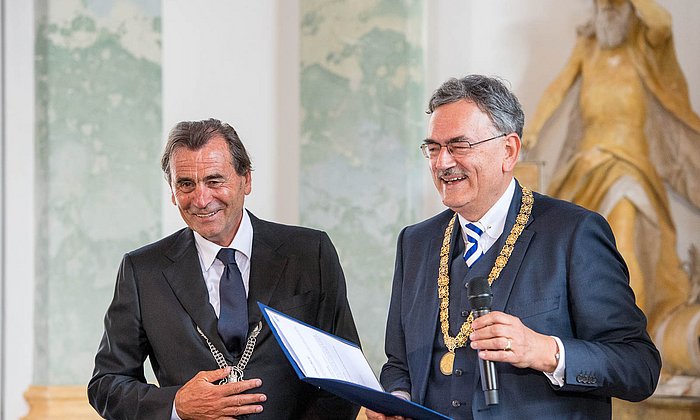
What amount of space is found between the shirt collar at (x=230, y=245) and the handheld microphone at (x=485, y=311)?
1068 millimetres

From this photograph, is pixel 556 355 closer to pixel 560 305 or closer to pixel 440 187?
pixel 560 305

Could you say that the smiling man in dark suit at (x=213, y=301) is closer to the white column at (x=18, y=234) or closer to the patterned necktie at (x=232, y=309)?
the patterned necktie at (x=232, y=309)

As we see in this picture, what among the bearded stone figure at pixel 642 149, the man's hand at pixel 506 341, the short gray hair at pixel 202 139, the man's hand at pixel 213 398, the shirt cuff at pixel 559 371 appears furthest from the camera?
the bearded stone figure at pixel 642 149

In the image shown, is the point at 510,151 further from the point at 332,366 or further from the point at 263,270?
the point at 263,270

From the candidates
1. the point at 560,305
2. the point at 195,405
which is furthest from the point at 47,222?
the point at 560,305

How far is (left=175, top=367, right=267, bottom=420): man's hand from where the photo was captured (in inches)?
126

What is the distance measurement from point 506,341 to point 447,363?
15.9 inches

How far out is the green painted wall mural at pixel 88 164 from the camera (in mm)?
5805

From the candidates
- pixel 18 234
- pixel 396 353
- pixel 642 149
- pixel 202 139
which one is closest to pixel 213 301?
pixel 202 139

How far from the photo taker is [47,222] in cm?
582

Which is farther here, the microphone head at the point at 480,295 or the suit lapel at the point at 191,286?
the suit lapel at the point at 191,286

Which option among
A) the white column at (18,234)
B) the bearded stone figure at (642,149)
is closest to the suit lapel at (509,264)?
the bearded stone figure at (642,149)

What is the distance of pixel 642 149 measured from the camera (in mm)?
5156

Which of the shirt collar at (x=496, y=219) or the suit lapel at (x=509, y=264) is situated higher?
the shirt collar at (x=496, y=219)
